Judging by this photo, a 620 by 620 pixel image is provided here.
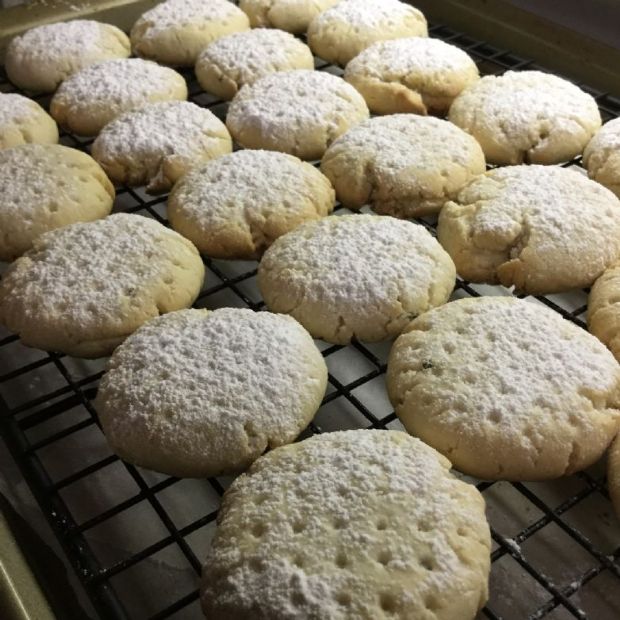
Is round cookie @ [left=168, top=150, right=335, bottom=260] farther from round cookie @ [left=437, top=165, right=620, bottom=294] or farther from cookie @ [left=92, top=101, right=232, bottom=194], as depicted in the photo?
round cookie @ [left=437, top=165, right=620, bottom=294]

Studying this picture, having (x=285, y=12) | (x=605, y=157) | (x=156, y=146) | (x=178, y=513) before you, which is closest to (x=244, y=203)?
(x=156, y=146)

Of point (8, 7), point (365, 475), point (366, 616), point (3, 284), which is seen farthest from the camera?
point (8, 7)

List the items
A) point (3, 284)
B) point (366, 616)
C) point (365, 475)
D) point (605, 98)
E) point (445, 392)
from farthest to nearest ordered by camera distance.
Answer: point (605, 98) → point (3, 284) → point (445, 392) → point (365, 475) → point (366, 616)

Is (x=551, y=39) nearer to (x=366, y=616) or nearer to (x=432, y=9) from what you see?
(x=432, y=9)

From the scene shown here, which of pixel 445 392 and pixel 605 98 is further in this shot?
pixel 605 98

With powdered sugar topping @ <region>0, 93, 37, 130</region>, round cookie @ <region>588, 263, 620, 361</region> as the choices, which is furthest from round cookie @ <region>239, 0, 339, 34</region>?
round cookie @ <region>588, 263, 620, 361</region>

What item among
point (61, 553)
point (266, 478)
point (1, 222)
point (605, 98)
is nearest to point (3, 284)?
point (1, 222)

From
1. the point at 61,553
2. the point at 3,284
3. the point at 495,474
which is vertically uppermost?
the point at 495,474
